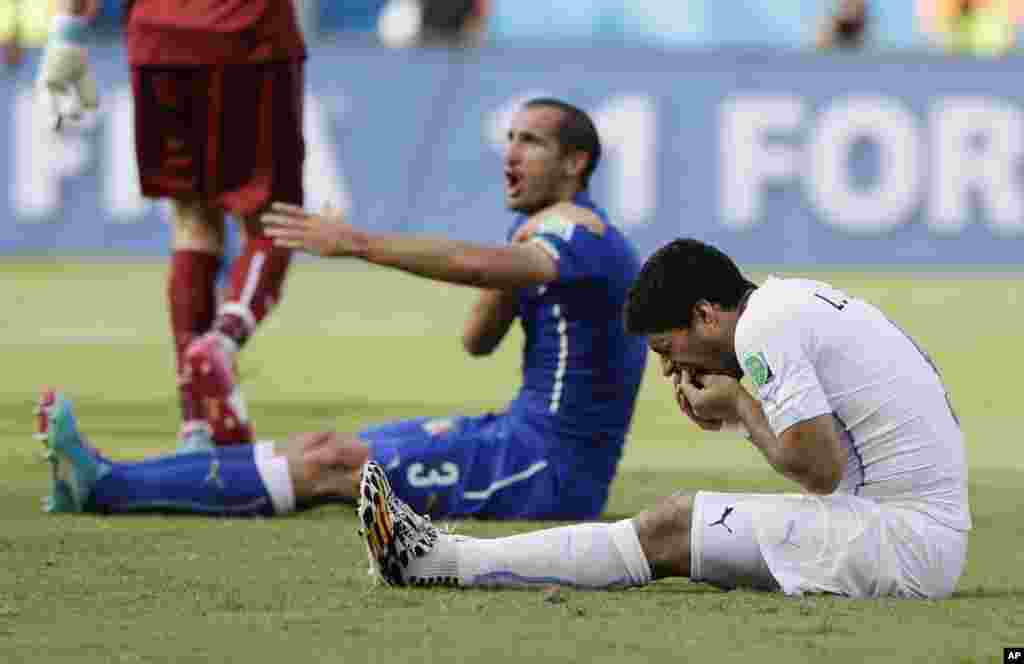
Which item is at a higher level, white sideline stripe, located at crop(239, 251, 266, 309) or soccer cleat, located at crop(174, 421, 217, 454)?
white sideline stripe, located at crop(239, 251, 266, 309)

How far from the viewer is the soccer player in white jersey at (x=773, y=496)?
5215mm

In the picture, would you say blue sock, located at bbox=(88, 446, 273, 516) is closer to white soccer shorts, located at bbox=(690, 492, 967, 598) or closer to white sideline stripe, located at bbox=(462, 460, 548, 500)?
white sideline stripe, located at bbox=(462, 460, 548, 500)

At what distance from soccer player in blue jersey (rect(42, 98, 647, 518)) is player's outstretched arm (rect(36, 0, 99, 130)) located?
6.85 feet

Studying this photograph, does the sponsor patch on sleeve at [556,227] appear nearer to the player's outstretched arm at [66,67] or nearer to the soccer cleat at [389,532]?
the soccer cleat at [389,532]

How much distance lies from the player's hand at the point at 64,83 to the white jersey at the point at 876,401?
12.7ft

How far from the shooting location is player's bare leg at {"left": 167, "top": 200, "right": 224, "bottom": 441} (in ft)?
27.0

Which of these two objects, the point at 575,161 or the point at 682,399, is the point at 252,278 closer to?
the point at 575,161

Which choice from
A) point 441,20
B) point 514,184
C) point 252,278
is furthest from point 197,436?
point 441,20

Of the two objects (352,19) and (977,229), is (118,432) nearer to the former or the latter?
(977,229)

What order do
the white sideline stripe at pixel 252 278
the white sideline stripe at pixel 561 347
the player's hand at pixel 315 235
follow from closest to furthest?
the player's hand at pixel 315 235
the white sideline stripe at pixel 561 347
the white sideline stripe at pixel 252 278

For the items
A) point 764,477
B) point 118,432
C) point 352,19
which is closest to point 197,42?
point 118,432

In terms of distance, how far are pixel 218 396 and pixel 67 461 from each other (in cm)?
99

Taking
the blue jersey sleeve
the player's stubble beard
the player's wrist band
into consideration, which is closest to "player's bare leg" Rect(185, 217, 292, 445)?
the player's wrist band

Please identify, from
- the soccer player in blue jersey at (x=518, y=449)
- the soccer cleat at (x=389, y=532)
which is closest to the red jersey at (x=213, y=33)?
the soccer player in blue jersey at (x=518, y=449)
